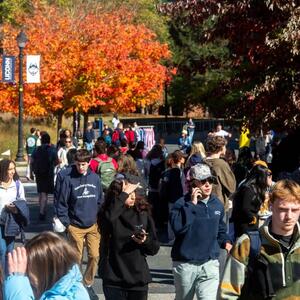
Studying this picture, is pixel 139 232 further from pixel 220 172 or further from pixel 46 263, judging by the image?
pixel 220 172

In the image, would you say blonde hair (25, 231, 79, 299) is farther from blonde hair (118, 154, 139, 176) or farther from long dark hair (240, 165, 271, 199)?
blonde hair (118, 154, 139, 176)

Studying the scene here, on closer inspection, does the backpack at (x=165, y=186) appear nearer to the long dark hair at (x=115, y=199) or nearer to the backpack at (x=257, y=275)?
the long dark hair at (x=115, y=199)

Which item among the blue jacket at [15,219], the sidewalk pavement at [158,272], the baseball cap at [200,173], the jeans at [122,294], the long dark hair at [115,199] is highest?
the baseball cap at [200,173]

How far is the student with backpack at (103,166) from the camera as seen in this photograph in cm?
1237

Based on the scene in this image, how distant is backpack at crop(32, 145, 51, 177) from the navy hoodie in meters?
6.39

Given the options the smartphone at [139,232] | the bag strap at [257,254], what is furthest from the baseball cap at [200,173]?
the bag strap at [257,254]

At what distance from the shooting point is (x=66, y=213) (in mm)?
9680

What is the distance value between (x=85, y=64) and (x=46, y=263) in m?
33.0

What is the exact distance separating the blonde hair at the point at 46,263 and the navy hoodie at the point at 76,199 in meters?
5.64

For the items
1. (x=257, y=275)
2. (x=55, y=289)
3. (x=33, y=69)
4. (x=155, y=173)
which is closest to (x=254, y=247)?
(x=257, y=275)

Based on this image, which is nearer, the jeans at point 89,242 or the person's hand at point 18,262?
the person's hand at point 18,262

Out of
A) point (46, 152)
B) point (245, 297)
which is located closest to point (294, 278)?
point (245, 297)

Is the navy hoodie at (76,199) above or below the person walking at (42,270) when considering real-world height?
below

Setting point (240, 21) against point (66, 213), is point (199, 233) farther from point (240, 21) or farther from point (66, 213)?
point (240, 21)
